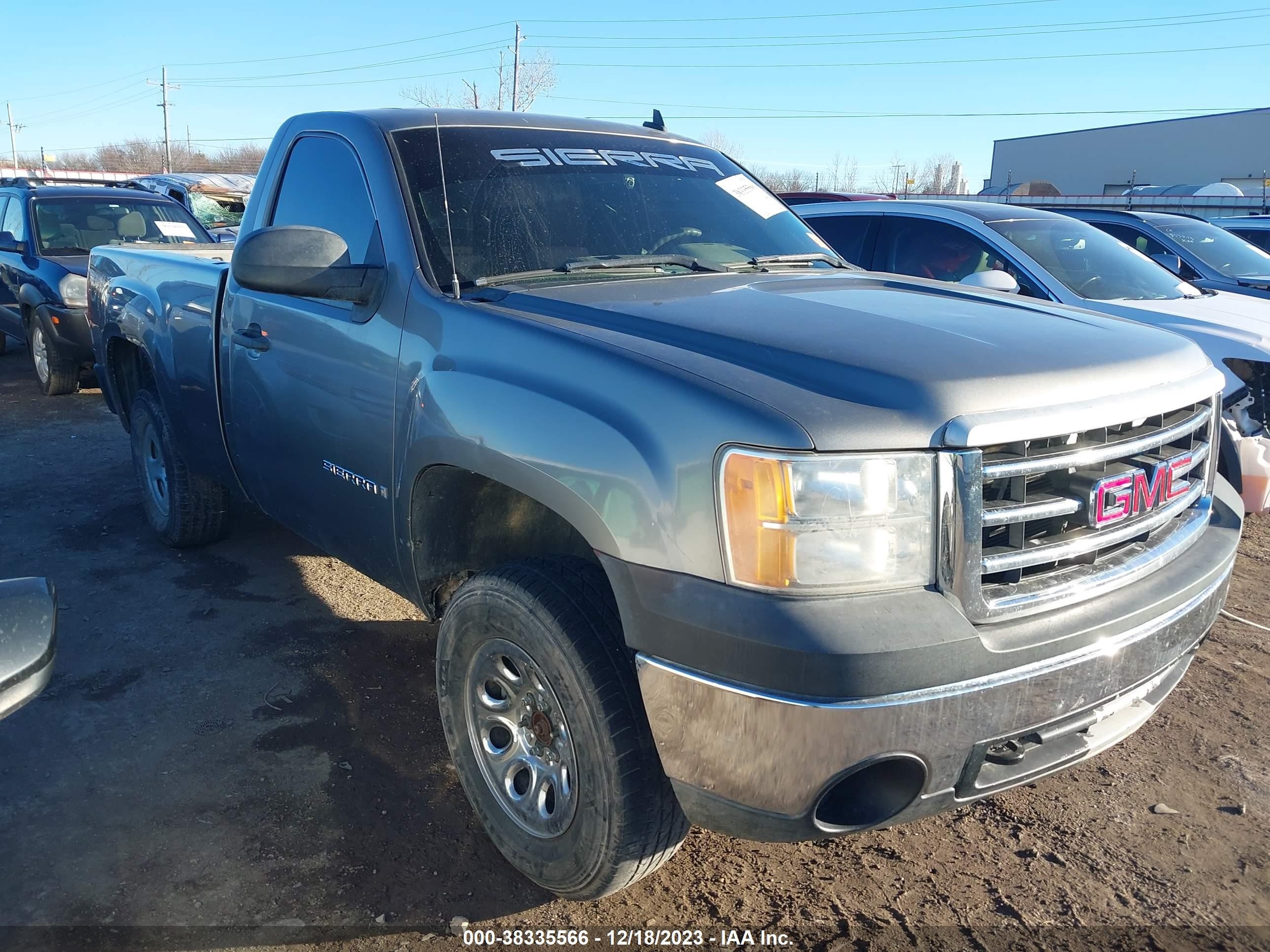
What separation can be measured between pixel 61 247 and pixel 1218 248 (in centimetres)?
1042

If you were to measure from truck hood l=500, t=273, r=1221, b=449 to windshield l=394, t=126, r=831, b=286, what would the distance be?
229mm

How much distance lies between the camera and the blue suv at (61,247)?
872 cm

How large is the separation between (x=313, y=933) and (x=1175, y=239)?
27.4ft

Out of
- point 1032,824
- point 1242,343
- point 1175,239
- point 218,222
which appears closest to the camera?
point 1032,824

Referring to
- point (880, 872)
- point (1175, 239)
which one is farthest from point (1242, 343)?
point (880, 872)

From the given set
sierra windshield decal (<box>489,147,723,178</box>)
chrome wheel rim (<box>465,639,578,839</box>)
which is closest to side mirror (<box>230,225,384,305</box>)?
sierra windshield decal (<box>489,147,723,178</box>)

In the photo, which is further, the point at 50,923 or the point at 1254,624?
the point at 1254,624

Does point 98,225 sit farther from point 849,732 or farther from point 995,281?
point 849,732

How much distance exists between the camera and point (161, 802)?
2906 mm

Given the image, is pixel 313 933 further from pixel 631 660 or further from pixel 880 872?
pixel 880 872

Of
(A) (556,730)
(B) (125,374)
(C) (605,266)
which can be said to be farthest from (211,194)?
(A) (556,730)

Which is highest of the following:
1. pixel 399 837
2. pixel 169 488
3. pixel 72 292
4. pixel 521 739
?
pixel 72 292

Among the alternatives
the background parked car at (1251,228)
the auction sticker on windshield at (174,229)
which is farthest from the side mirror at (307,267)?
the background parked car at (1251,228)

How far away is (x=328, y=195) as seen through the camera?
3.33m
